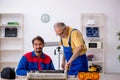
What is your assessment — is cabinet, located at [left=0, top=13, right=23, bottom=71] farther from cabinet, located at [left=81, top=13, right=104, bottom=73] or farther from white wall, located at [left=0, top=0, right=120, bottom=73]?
cabinet, located at [left=81, top=13, right=104, bottom=73]

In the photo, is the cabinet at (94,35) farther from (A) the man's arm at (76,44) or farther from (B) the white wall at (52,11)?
(A) the man's arm at (76,44)

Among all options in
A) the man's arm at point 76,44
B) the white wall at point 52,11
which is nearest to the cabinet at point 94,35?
the white wall at point 52,11

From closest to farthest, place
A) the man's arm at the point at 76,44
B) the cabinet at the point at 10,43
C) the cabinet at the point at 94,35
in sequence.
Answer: the man's arm at the point at 76,44, the cabinet at the point at 94,35, the cabinet at the point at 10,43

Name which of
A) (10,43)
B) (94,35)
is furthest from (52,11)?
(10,43)

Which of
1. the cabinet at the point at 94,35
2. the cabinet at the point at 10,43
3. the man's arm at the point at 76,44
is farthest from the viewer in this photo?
the cabinet at the point at 10,43

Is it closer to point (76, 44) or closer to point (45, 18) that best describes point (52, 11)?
point (45, 18)

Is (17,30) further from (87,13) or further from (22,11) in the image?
(87,13)

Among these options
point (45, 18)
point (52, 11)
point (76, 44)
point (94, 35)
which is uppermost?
point (52, 11)

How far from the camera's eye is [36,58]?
3057mm

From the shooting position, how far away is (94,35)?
7199 millimetres

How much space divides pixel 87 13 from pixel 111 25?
31.6 inches

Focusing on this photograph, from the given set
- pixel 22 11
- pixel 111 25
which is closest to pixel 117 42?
pixel 111 25

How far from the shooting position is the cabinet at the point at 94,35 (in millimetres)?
7125

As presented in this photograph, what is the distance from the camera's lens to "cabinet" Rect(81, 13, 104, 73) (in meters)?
7.12
